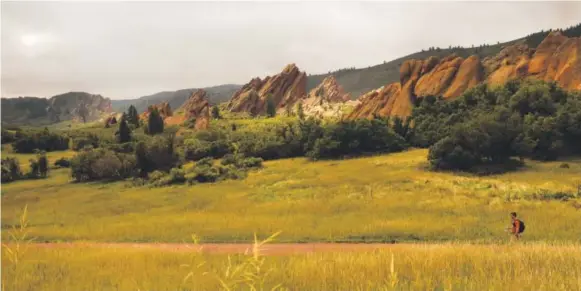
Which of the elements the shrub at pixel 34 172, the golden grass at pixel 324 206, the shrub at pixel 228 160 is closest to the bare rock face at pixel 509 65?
the golden grass at pixel 324 206

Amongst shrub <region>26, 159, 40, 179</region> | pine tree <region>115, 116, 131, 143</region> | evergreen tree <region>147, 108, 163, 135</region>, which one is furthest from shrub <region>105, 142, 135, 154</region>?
evergreen tree <region>147, 108, 163, 135</region>

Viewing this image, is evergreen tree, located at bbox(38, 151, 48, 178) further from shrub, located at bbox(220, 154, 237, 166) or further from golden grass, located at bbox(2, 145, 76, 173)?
shrub, located at bbox(220, 154, 237, 166)

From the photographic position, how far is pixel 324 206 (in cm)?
3700

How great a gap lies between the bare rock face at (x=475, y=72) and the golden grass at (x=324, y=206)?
46087 millimetres

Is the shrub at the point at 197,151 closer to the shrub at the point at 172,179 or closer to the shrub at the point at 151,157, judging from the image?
the shrub at the point at 151,157

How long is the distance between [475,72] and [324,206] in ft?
288

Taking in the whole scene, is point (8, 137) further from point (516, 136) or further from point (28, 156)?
point (516, 136)

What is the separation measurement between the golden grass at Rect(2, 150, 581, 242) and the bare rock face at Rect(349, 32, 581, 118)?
4609 centimetres

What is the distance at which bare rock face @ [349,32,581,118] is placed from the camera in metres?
91.9

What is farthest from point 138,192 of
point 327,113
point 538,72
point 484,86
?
point 327,113

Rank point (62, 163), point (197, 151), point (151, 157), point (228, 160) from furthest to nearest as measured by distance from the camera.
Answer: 1. point (62, 163)
2. point (197, 151)
3. point (151, 157)
4. point (228, 160)

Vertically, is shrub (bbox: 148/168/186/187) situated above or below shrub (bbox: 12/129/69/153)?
below

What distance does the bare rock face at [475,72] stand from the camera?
302 ft

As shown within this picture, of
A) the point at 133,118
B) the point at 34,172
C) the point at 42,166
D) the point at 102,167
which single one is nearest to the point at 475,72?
the point at 102,167
